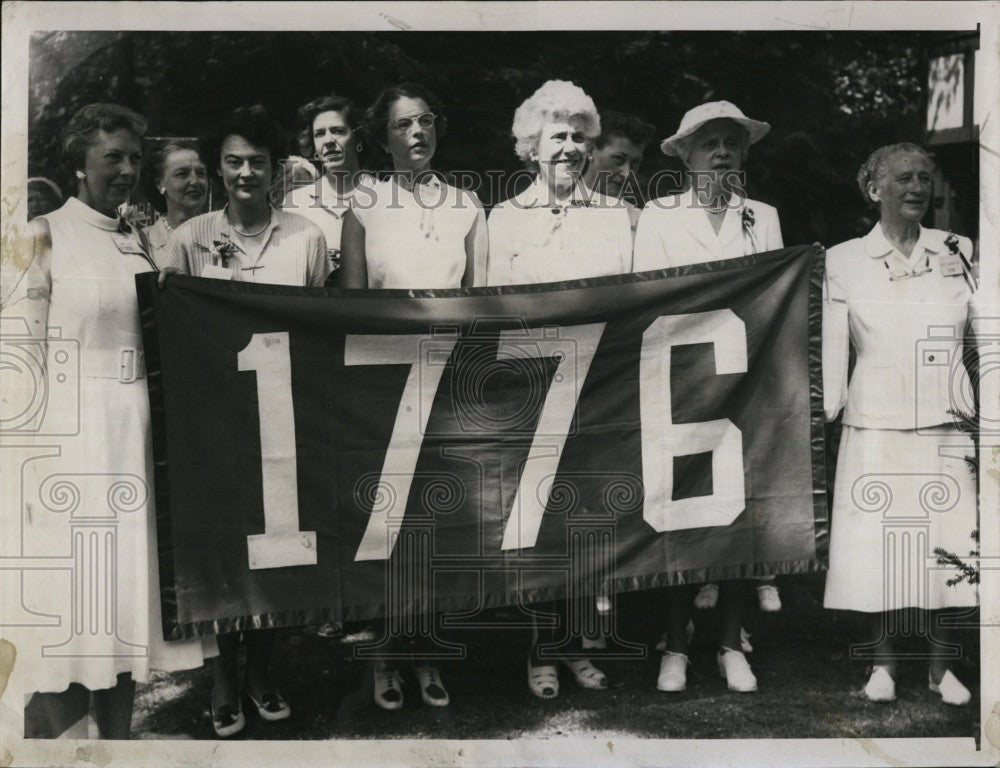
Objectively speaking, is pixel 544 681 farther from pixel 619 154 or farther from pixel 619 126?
pixel 619 126

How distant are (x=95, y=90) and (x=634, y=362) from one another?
228 cm

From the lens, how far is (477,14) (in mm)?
4816

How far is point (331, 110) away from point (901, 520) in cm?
269

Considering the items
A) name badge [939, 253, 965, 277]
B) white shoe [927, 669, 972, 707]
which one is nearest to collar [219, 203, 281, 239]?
name badge [939, 253, 965, 277]

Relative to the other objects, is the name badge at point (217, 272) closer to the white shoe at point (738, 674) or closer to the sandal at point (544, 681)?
the sandal at point (544, 681)

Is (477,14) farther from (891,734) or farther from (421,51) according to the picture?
(891,734)

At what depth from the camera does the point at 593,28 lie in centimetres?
484

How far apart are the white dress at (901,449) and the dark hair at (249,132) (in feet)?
7.05

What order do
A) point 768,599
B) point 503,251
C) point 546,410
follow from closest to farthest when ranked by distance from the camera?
point 546,410, point 503,251, point 768,599

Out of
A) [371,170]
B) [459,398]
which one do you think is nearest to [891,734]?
[459,398]

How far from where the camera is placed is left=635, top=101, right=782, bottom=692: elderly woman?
190 inches

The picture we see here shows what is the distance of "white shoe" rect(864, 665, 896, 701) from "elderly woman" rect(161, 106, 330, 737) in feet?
7.25

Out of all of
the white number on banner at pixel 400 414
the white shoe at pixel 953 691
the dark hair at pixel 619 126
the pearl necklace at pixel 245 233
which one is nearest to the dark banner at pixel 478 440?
the white number on banner at pixel 400 414

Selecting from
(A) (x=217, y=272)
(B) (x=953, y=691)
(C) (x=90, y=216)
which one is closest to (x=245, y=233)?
(A) (x=217, y=272)
